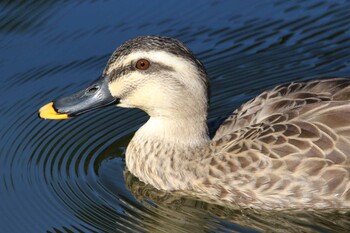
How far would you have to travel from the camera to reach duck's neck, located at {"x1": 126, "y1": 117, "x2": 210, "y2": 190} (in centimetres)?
938

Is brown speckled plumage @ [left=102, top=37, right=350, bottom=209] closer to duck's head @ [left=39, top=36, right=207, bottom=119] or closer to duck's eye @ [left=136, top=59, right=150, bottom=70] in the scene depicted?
duck's head @ [left=39, top=36, right=207, bottom=119]

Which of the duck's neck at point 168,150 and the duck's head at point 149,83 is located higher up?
the duck's head at point 149,83

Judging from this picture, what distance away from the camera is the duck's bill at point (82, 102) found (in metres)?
9.27

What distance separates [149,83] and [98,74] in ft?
8.55

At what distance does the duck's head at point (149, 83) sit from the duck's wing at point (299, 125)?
0.46m

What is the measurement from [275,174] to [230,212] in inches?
23.3

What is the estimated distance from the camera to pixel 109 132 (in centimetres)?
1080

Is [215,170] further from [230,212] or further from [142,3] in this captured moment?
[142,3]

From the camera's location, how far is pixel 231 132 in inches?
368

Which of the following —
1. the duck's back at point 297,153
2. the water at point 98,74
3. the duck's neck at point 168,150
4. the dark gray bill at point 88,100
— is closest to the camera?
the duck's back at point 297,153

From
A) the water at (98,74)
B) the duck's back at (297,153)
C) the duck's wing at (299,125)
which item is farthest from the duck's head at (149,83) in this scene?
the water at (98,74)

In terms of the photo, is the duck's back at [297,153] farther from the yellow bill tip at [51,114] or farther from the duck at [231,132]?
the yellow bill tip at [51,114]

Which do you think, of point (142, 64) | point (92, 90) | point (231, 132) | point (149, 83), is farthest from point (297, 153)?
point (92, 90)

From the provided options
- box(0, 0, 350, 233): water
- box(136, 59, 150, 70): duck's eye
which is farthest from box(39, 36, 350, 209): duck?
box(0, 0, 350, 233): water
